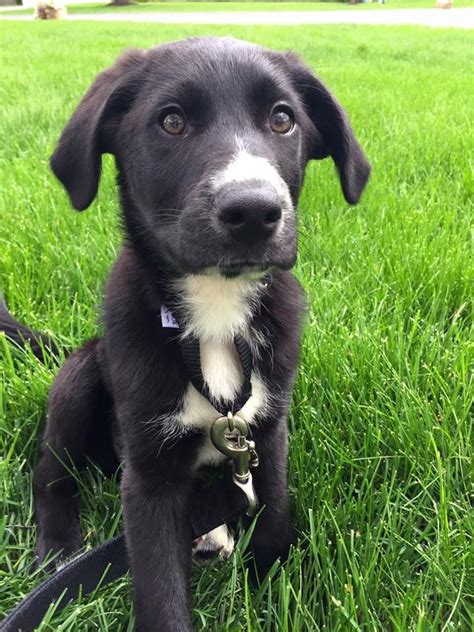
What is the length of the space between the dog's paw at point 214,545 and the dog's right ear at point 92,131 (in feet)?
3.17

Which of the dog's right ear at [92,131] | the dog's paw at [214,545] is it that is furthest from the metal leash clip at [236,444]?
the dog's right ear at [92,131]

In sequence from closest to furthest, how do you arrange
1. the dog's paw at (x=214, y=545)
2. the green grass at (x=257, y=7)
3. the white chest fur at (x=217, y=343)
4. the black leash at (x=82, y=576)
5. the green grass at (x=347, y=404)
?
the black leash at (x=82, y=576) → the green grass at (x=347, y=404) → the white chest fur at (x=217, y=343) → the dog's paw at (x=214, y=545) → the green grass at (x=257, y=7)

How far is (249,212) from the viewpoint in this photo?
1.27m

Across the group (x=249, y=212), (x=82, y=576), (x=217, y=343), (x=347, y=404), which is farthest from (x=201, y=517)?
(x=249, y=212)

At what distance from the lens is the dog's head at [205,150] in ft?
4.40

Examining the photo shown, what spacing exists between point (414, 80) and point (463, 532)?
6.36 m

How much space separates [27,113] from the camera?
539cm

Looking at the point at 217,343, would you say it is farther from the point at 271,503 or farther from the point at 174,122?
the point at 174,122

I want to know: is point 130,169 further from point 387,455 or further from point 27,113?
point 27,113

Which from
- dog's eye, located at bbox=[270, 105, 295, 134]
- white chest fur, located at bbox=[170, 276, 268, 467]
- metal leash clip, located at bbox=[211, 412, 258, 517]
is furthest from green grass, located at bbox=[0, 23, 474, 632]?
dog's eye, located at bbox=[270, 105, 295, 134]

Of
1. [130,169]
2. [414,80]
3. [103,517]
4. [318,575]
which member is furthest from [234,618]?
[414,80]

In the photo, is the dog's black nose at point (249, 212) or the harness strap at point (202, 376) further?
the harness strap at point (202, 376)

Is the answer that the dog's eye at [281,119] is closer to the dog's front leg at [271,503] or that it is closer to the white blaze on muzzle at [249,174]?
the white blaze on muzzle at [249,174]

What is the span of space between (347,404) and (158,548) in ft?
2.39
